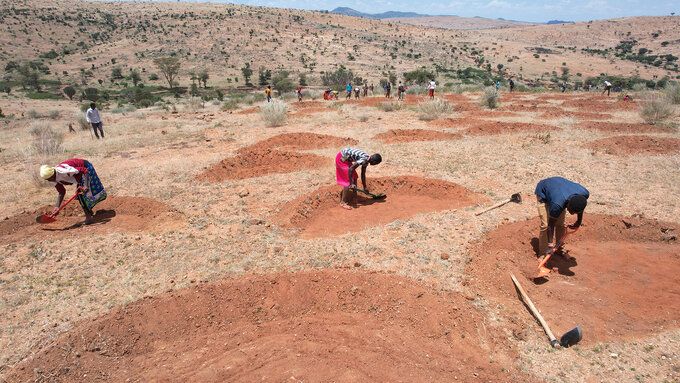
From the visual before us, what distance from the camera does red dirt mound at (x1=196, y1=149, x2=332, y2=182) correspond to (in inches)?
371

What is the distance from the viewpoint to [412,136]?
12.5 metres

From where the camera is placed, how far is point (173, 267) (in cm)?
548

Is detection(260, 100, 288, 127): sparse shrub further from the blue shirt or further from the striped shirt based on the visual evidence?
the blue shirt

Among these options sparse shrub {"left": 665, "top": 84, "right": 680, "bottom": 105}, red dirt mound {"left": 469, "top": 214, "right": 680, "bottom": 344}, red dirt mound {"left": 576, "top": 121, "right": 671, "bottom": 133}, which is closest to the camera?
red dirt mound {"left": 469, "top": 214, "right": 680, "bottom": 344}

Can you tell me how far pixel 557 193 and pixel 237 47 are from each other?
162ft

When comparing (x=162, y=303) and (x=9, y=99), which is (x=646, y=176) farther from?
(x=9, y=99)

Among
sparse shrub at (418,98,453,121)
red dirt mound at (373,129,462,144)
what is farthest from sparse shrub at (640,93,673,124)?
red dirt mound at (373,129,462,144)

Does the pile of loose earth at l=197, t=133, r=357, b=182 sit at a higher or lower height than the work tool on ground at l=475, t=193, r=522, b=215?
higher

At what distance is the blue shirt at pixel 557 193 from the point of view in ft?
15.5

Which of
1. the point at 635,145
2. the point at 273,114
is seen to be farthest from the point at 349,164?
the point at 273,114

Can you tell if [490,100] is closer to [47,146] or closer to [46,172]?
[47,146]

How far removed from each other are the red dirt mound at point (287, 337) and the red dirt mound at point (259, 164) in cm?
476

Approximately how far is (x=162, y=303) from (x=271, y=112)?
11.5 metres

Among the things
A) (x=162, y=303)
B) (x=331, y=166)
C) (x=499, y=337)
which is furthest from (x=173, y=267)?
(x=331, y=166)
